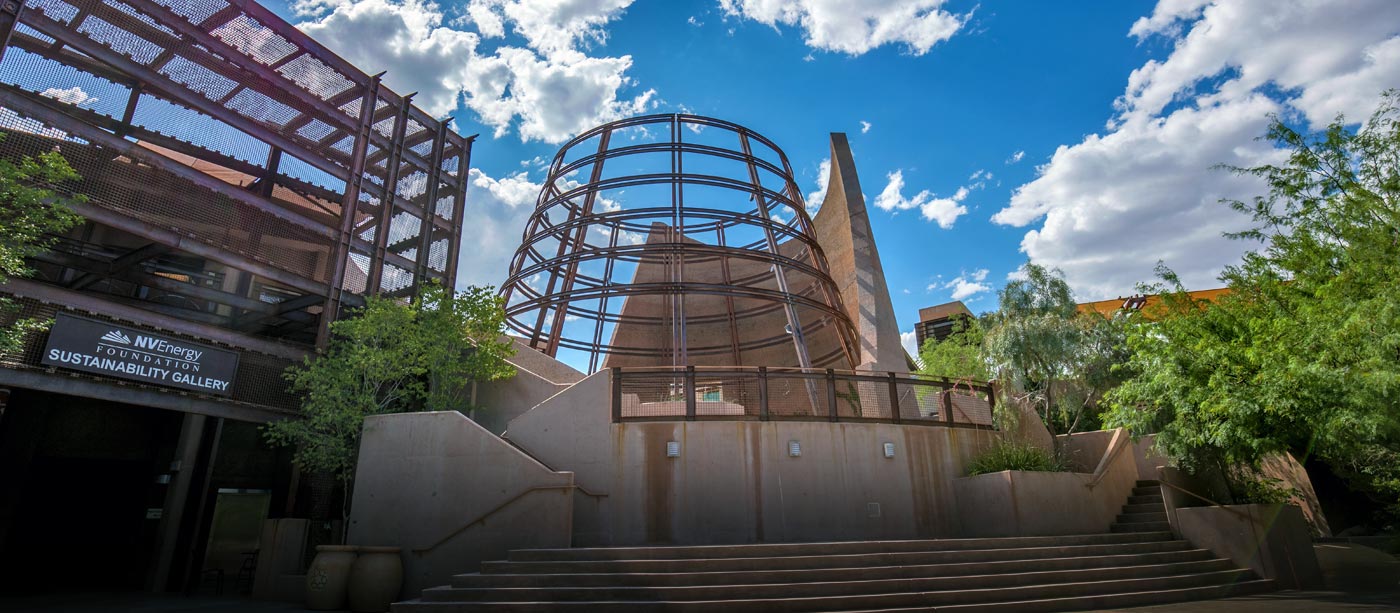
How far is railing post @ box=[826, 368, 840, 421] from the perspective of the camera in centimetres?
1375

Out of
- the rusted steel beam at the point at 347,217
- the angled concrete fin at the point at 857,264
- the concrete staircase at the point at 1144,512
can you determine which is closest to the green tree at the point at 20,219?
the rusted steel beam at the point at 347,217

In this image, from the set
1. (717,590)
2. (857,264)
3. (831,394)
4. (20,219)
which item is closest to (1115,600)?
(717,590)

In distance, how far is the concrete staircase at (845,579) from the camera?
8.78 metres

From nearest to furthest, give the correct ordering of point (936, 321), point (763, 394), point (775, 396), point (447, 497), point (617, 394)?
1. point (447, 497)
2. point (617, 394)
3. point (763, 394)
4. point (775, 396)
5. point (936, 321)

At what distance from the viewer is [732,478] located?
13055 mm

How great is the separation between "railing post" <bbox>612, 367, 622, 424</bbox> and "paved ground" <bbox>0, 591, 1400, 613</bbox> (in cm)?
568

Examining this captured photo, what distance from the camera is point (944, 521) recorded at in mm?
13734

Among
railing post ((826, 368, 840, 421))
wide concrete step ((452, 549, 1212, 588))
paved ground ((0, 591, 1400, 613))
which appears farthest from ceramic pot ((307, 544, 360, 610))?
railing post ((826, 368, 840, 421))

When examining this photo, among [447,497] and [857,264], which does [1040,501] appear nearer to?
[447,497]

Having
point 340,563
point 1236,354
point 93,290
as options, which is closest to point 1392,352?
point 1236,354

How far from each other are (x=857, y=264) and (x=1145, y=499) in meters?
10.7

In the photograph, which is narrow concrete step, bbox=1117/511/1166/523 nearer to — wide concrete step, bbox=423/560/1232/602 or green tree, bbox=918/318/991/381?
wide concrete step, bbox=423/560/1232/602

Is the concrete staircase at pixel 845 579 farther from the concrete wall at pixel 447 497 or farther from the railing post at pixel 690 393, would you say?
the railing post at pixel 690 393

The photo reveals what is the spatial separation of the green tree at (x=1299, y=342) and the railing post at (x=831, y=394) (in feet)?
16.5
